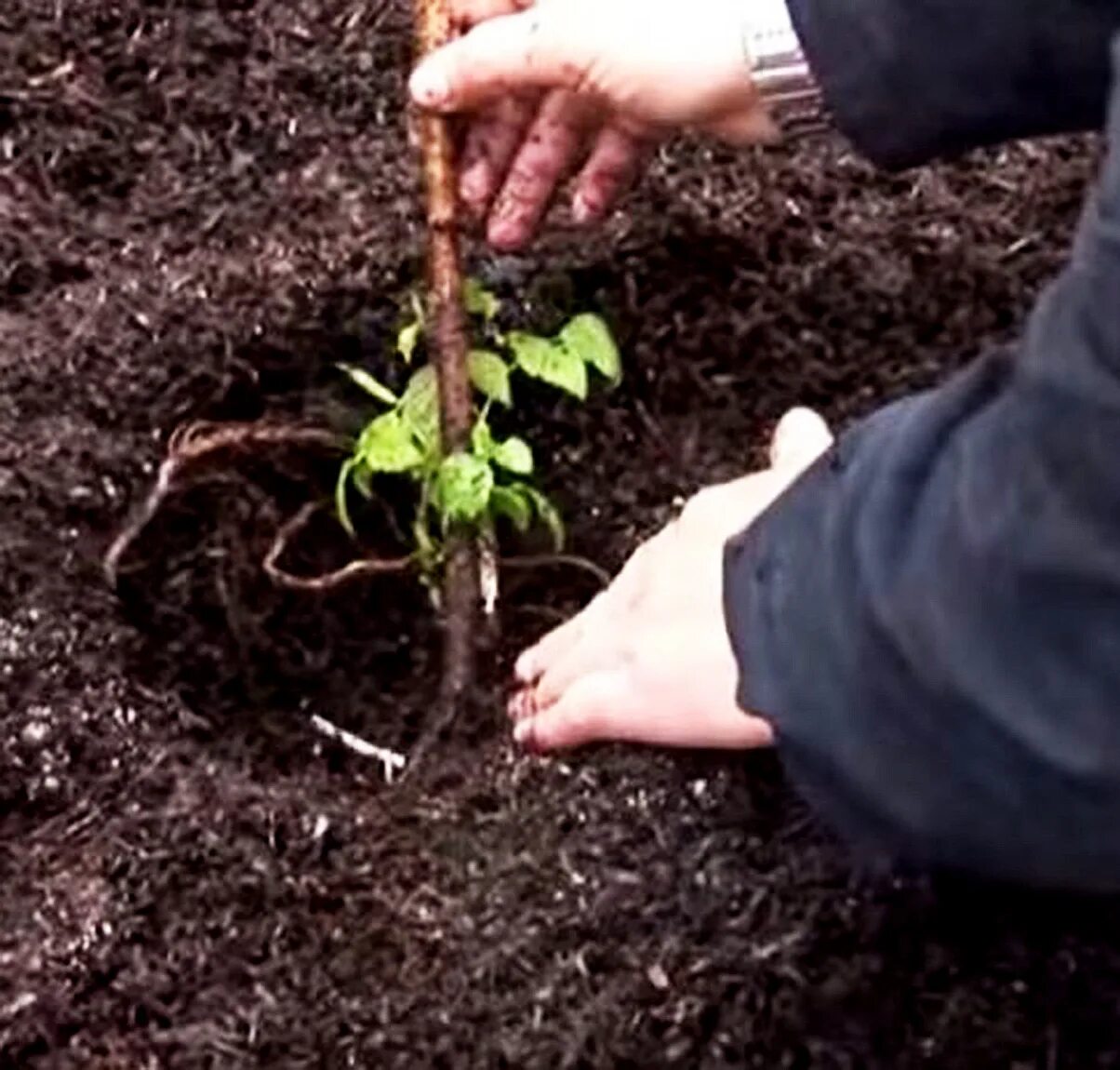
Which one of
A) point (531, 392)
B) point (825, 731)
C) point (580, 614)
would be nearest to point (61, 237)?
point (531, 392)

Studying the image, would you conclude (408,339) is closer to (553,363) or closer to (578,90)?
(553,363)

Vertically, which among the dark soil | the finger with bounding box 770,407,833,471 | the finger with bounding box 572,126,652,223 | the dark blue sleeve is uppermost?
the dark blue sleeve

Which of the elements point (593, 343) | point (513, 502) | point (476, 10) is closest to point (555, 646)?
point (513, 502)

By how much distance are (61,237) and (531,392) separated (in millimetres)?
313

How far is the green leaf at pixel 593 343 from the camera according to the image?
170cm

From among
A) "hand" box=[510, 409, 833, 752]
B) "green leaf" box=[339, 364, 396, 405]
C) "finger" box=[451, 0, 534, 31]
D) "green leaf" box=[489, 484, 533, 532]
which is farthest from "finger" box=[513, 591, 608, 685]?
"finger" box=[451, 0, 534, 31]

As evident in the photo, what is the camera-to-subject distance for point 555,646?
1515 mm

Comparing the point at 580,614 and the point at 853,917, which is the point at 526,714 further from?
the point at 853,917

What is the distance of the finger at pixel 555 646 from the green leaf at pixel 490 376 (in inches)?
7.0

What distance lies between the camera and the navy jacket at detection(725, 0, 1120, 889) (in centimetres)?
109

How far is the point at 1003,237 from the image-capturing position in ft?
5.97

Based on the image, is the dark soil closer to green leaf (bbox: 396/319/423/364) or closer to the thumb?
green leaf (bbox: 396/319/423/364)

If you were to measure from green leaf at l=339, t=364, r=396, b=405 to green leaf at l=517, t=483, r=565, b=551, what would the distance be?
9cm

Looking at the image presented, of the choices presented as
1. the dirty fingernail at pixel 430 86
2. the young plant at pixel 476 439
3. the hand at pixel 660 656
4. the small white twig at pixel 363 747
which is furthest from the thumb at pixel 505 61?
the small white twig at pixel 363 747
